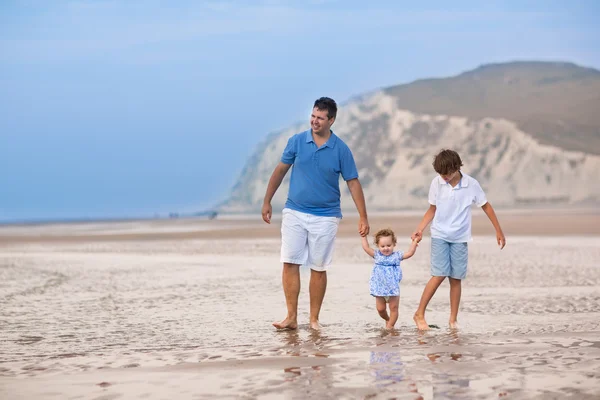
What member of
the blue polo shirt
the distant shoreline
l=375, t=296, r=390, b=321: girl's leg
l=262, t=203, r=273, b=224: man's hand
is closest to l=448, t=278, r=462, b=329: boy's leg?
l=375, t=296, r=390, b=321: girl's leg

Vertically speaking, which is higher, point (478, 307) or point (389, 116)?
point (389, 116)

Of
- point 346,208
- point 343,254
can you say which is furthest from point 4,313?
point 346,208

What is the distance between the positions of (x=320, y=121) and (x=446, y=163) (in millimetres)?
1116

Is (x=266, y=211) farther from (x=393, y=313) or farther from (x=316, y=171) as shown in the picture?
(x=393, y=313)

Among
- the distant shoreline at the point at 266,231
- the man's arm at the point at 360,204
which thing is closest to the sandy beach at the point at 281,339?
the man's arm at the point at 360,204

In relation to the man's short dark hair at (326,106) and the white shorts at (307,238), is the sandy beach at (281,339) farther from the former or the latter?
the man's short dark hair at (326,106)

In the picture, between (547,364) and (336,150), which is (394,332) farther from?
(547,364)

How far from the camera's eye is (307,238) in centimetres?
810

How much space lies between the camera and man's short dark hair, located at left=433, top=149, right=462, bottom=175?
7828mm

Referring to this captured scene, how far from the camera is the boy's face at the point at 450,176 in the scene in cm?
788

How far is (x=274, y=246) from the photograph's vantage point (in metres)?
23.0

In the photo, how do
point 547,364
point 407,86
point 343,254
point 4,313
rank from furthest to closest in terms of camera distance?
point 407,86, point 343,254, point 4,313, point 547,364

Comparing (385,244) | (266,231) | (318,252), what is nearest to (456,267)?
(385,244)

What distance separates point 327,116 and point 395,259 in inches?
53.2
